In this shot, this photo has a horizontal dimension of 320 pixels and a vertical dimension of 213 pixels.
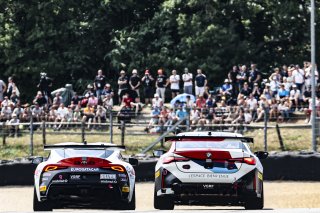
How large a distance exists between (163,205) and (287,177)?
10.3 m

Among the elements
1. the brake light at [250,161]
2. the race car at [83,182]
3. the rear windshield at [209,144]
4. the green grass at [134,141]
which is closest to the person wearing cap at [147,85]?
the green grass at [134,141]

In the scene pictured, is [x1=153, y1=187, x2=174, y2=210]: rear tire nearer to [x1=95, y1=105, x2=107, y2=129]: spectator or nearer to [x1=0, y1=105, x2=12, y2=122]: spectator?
[x1=95, y1=105, x2=107, y2=129]: spectator

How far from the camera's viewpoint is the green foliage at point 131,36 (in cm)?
4644

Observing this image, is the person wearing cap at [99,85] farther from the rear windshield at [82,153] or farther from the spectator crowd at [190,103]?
the rear windshield at [82,153]

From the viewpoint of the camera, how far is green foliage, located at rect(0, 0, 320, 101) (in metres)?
46.4

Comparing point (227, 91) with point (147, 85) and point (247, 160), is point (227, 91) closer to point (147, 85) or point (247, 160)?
point (147, 85)

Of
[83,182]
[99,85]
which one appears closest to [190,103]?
[99,85]

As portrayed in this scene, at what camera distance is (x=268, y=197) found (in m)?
24.6

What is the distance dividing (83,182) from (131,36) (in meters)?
29.6

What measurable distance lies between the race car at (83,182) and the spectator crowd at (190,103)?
1411 centimetres

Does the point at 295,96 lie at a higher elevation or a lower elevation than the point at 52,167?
higher

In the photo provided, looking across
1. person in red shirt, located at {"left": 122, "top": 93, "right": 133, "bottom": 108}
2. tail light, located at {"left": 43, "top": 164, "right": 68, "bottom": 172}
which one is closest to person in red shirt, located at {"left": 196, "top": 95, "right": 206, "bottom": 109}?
person in red shirt, located at {"left": 122, "top": 93, "right": 133, "bottom": 108}

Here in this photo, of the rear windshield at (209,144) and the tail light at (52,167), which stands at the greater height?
the rear windshield at (209,144)

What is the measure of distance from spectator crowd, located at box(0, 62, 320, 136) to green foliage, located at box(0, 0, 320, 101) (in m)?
5.82
